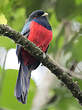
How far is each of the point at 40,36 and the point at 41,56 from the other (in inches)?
38.1

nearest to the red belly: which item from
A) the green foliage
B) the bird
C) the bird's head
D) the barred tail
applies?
the bird

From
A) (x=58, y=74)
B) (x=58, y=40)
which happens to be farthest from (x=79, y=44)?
(x=58, y=74)

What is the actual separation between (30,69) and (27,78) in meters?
0.23

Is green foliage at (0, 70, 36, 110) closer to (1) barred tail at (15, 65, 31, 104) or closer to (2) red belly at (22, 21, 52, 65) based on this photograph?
(1) barred tail at (15, 65, 31, 104)

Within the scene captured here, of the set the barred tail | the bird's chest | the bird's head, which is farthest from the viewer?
the bird's head

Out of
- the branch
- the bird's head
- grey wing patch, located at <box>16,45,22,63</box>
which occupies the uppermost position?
the bird's head

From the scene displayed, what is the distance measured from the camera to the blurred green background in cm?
299

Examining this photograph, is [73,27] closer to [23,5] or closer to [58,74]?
[23,5]

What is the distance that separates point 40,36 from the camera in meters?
3.37

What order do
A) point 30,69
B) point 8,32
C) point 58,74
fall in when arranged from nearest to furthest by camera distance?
point 8,32, point 58,74, point 30,69

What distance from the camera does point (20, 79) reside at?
3.14 meters

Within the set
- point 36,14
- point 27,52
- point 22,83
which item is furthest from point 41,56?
point 36,14

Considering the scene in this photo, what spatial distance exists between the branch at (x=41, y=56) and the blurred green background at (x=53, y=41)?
1.37ft

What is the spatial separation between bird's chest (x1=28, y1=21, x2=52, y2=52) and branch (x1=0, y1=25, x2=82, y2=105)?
878mm
